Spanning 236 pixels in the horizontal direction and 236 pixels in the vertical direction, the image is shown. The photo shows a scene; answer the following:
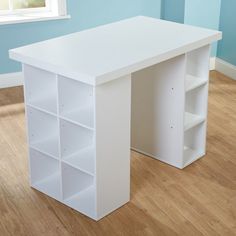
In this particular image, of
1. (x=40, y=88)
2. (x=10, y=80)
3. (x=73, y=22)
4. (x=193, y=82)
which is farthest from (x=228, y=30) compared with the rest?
(x=40, y=88)

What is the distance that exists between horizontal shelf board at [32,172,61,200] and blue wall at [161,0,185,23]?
2.31 metres

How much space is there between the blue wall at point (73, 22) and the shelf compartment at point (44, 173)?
1.82 m

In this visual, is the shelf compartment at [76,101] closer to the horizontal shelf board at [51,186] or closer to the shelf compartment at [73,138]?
→ the shelf compartment at [73,138]

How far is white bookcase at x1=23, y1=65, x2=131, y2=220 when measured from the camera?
9.91 ft

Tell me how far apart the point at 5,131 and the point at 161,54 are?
157 cm

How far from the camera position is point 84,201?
127 inches

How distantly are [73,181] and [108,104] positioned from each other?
556 mm

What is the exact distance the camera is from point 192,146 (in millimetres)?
3912

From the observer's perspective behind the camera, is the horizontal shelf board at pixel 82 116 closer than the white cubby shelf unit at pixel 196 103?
Yes

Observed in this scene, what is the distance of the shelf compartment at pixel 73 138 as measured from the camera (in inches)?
124

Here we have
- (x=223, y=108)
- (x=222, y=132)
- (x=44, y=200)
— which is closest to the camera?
(x=44, y=200)

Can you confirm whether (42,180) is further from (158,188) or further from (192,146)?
(192,146)

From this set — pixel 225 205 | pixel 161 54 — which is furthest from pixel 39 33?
pixel 225 205

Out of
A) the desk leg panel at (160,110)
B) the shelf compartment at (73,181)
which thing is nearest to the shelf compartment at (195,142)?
the desk leg panel at (160,110)
